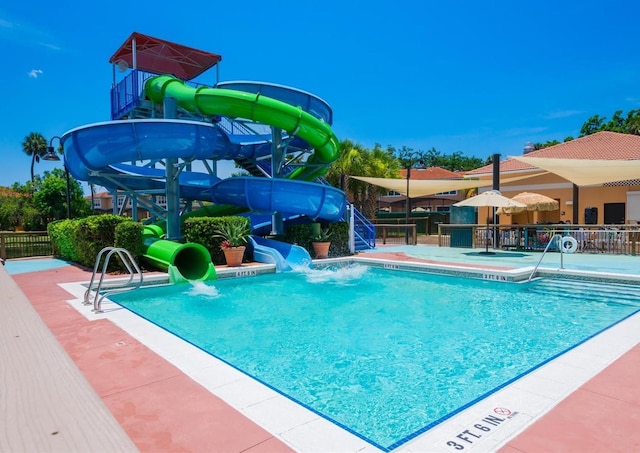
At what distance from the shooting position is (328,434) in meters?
2.47

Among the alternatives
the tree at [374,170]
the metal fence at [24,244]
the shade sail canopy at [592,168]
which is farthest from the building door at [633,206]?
the metal fence at [24,244]

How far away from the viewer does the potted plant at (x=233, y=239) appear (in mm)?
10539

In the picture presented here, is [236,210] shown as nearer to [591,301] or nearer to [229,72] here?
[229,72]

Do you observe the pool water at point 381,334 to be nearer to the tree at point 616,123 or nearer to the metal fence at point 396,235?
the metal fence at point 396,235

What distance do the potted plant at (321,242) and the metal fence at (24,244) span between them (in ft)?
30.7

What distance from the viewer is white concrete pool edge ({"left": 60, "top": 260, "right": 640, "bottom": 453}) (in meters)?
2.38

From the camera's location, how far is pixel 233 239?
1078 cm

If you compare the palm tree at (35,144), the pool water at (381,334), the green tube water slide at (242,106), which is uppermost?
the palm tree at (35,144)

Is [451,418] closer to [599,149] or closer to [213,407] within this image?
[213,407]

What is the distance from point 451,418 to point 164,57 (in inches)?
736

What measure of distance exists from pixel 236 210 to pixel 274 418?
1351cm

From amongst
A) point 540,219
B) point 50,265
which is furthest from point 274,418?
point 540,219

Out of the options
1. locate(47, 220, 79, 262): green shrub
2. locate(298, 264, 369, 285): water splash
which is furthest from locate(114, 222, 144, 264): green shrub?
locate(298, 264, 369, 285): water splash

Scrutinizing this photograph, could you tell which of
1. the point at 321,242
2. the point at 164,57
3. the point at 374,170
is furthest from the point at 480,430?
the point at 374,170
